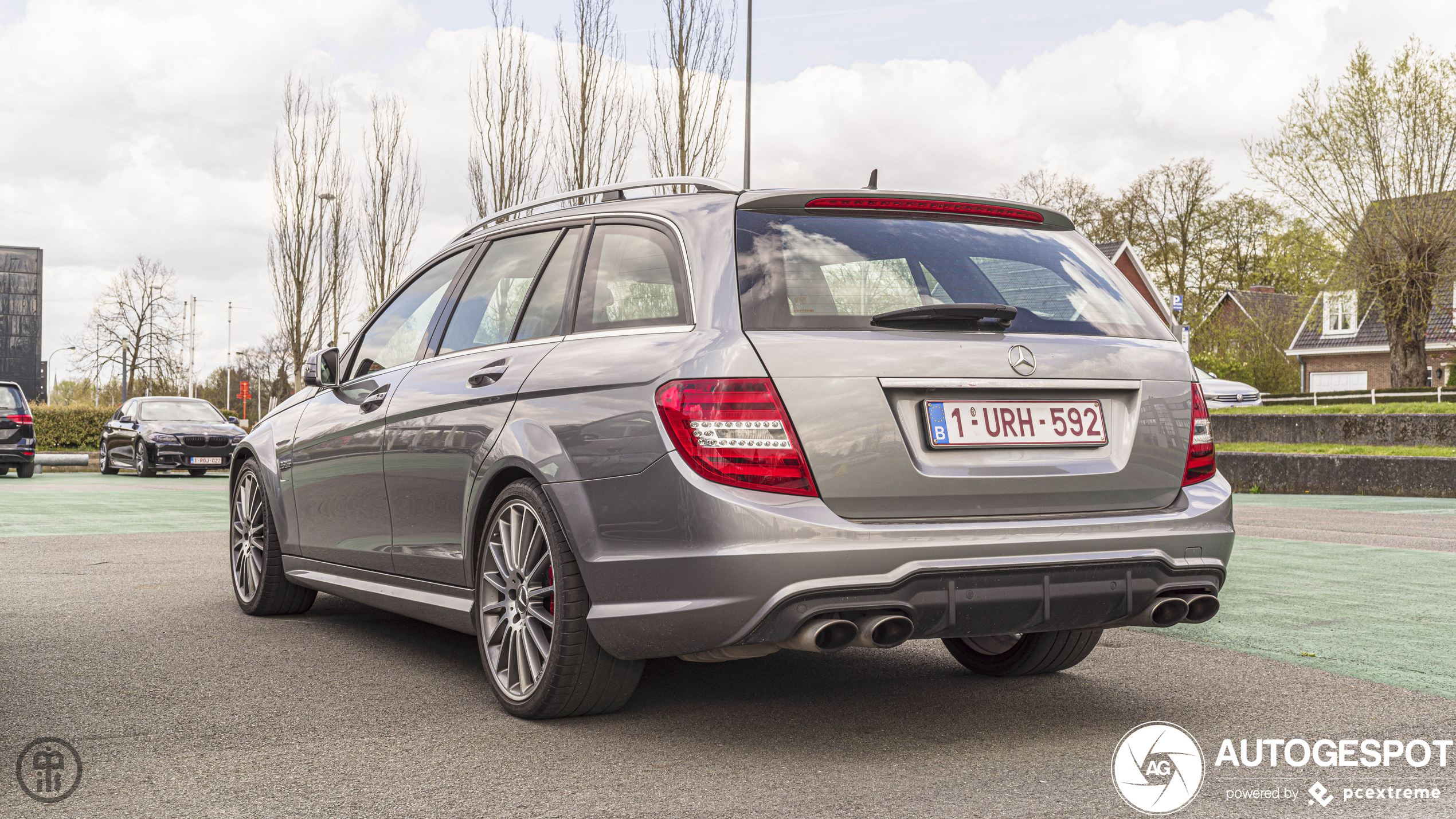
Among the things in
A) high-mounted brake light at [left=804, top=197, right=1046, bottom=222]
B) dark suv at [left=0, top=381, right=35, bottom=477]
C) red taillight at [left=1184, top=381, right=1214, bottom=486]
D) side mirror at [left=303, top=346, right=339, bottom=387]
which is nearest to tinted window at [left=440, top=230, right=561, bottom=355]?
side mirror at [left=303, top=346, right=339, bottom=387]

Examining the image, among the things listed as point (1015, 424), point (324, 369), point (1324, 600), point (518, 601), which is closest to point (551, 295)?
point (518, 601)

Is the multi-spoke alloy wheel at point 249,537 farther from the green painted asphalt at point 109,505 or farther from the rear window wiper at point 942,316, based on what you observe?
the green painted asphalt at point 109,505

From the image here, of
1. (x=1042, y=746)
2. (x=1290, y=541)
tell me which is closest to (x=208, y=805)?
(x=1042, y=746)

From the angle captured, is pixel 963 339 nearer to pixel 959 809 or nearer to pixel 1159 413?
pixel 1159 413

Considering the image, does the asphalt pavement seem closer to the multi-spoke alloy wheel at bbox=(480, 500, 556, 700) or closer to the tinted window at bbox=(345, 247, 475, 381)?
the multi-spoke alloy wheel at bbox=(480, 500, 556, 700)

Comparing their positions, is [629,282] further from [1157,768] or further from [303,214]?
[303,214]

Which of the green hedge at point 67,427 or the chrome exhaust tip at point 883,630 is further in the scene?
the green hedge at point 67,427

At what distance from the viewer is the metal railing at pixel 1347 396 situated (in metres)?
29.2

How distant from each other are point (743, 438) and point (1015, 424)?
2.67 feet

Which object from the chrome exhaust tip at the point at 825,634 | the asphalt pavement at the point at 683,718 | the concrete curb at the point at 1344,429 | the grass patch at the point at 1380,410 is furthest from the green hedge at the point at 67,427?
the chrome exhaust tip at the point at 825,634

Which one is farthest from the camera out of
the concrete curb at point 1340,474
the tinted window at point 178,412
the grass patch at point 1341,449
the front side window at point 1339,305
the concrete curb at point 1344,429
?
the front side window at point 1339,305

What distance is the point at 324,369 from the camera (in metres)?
5.96

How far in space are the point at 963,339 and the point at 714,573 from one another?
1.00 m

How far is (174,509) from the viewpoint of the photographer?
15.4 m
